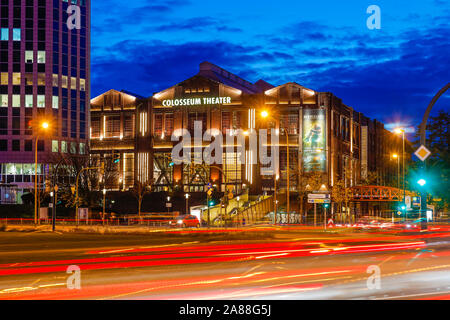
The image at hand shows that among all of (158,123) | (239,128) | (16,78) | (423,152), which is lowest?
(423,152)

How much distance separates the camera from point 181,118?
367ft

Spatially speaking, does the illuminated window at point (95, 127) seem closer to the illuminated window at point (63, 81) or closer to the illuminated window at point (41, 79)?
the illuminated window at point (63, 81)

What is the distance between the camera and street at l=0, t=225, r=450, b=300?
1379cm

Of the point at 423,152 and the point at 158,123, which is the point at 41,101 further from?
the point at 423,152

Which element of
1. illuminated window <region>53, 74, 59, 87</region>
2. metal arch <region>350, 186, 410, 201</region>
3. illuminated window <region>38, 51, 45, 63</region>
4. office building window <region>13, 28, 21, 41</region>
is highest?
office building window <region>13, 28, 21, 41</region>

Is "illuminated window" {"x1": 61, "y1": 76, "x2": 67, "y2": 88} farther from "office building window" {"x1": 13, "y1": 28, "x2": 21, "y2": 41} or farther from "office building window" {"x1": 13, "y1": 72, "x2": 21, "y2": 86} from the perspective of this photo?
"office building window" {"x1": 13, "y1": 28, "x2": 21, "y2": 41}

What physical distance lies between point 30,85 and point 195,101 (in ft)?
96.0

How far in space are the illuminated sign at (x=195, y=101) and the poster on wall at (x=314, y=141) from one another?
49.7 ft

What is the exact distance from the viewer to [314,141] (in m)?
106

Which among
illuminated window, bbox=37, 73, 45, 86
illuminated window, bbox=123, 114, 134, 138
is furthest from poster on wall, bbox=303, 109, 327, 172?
illuminated window, bbox=37, 73, 45, 86

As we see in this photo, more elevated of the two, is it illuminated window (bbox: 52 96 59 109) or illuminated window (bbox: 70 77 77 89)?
illuminated window (bbox: 70 77 77 89)

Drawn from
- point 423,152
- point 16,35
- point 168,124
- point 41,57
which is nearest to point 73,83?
point 41,57

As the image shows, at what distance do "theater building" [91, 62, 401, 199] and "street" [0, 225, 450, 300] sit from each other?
251 feet

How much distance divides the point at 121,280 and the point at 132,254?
8.01 m
